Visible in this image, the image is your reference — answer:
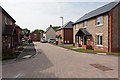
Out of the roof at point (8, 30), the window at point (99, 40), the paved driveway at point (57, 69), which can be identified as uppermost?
the roof at point (8, 30)

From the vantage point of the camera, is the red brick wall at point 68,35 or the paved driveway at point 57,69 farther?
the red brick wall at point 68,35

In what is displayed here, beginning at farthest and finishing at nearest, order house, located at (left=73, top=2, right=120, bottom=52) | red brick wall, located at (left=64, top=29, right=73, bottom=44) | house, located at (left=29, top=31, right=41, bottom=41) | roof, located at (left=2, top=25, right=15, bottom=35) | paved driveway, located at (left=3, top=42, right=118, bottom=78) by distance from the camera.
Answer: house, located at (left=29, top=31, right=41, bottom=41)
red brick wall, located at (left=64, top=29, right=73, bottom=44)
house, located at (left=73, top=2, right=120, bottom=52)
roof, located at (left=2, top=25, right=15, bottom=35)
paved driveway, located at (left=3, top=42, right=118, bottom=78)

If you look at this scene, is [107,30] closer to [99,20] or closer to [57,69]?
[99,20]

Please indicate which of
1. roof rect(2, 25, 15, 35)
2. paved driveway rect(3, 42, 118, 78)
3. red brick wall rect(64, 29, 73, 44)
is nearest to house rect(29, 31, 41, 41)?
red brick wall rect(64, 29, 73, 44)

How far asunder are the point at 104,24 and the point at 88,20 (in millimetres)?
5001

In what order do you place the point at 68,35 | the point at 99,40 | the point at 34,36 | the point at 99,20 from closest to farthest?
the point at 99,40 → the point at 99,20 → the point at 68,35 → the point at 34,36

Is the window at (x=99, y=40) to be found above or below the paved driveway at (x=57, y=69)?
above

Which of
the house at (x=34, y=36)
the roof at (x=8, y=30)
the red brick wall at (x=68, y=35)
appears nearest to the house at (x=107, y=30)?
the roof at (x=8, y=30)

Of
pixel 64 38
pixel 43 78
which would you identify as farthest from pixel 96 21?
pixel 64 38

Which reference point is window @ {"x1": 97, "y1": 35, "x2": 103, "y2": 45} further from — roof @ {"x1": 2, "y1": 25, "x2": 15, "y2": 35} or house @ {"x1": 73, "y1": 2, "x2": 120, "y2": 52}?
roof @ {"x1": 2, "y1": 25, "x2": 15, "y2": 35}

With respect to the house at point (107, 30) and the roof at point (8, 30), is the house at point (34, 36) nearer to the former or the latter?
the roof at point (8, 30)

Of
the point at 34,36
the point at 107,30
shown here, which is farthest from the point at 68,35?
the point at 34,36

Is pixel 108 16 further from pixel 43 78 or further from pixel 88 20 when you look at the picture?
pixel 43 78

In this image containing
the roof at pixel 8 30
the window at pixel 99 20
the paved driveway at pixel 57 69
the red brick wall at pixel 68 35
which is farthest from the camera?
the red brick wall at pixel 68 35
